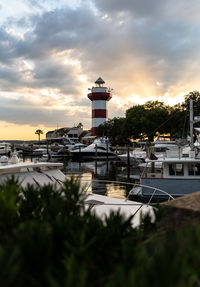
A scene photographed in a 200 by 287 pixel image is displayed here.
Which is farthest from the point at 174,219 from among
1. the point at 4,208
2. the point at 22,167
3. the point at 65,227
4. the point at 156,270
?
the point at 22,167

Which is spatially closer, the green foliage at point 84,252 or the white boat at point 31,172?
the green foliage at point 84,252

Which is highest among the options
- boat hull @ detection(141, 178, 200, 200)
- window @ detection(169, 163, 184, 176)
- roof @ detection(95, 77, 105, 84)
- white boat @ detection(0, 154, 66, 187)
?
roof @ detection(95, 77, 105, 84)

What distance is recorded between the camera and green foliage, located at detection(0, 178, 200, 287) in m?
2.05

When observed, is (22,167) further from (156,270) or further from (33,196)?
(156,270)

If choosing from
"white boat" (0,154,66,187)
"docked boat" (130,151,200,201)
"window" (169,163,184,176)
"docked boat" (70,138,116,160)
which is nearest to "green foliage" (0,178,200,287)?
"white boat" (0,154,66,187)

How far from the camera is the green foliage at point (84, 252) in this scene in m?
2.05

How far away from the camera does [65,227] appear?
119 inches

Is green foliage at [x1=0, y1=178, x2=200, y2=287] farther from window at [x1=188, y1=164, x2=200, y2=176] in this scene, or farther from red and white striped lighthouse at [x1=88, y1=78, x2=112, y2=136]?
red and white striped lighthouse at [x1=88, y1=78, x2=112, y2=136]

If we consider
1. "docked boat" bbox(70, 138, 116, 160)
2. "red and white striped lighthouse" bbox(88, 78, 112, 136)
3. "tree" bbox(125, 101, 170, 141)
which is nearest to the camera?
"docked boat" bbox(70, 138, 116, 160)

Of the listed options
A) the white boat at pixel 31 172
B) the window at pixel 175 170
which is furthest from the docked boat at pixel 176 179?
the white boat at pixel 31 172

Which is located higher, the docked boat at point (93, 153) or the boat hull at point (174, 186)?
the docked boat at point (93, 153)

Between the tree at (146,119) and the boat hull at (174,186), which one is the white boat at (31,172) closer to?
the boat hull at (174,186)

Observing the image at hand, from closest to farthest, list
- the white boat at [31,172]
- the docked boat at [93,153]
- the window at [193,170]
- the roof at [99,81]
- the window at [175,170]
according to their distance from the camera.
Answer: the white boat at [31,172] < the window at [193,170] < the window at [175,170] < the docked boat at [93,153] < the roof at [99,81]

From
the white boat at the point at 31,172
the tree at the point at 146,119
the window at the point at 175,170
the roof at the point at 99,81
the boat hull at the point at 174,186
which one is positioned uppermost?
the roof at the point at 99,81
